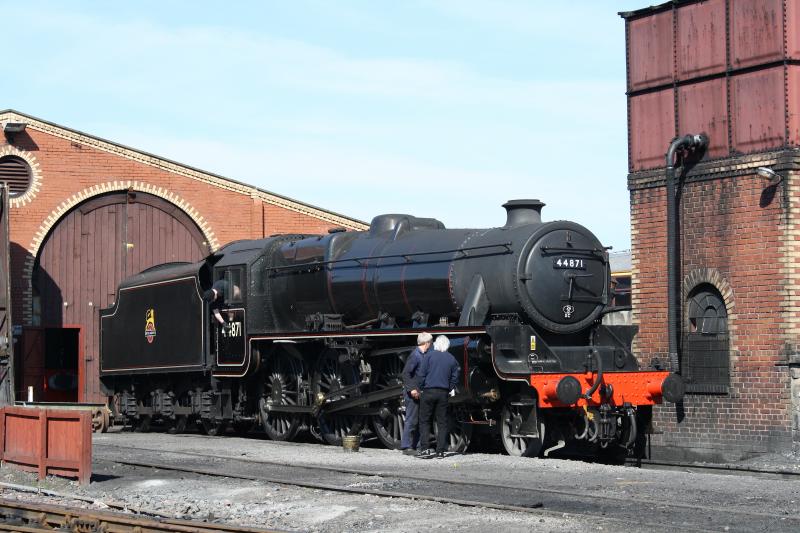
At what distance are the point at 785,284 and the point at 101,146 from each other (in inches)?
681

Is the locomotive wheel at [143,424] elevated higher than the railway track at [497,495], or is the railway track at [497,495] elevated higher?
the railway track at [497,495]

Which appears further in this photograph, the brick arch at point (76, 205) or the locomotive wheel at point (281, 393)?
the brick arch at point (76, 205)

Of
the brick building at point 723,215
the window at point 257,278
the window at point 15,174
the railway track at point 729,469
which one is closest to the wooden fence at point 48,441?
the window at point 257,278

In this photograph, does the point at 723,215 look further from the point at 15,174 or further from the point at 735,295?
the point at 15,174

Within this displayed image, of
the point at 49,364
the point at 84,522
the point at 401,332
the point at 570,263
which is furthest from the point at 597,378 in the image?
the point at 49,364

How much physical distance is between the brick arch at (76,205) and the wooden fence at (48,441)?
1422cm

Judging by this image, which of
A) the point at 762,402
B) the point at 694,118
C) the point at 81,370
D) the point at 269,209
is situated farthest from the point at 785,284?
the point at 81,370

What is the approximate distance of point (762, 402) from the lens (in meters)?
17.5

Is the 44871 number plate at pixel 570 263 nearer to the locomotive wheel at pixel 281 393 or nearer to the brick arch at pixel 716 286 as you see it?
the brick arch at pixel 716 286

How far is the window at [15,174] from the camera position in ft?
91.1

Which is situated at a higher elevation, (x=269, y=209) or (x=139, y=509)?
(x=269, y=209)

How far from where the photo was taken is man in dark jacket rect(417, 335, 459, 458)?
46.9ft

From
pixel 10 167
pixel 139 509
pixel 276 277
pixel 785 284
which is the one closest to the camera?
pixel 139 509

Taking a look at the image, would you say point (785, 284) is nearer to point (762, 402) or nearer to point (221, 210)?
point (762, 402)
